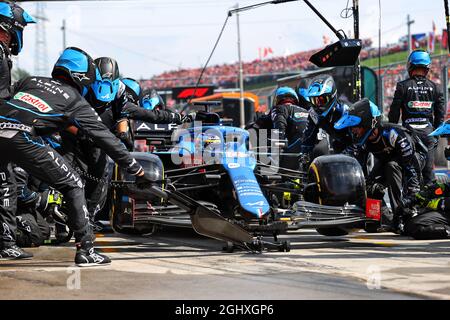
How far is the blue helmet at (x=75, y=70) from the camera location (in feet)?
21.7

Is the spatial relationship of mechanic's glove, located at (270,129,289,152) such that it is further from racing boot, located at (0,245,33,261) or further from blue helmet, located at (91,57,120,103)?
racing boot, located at (0,245,33,261)

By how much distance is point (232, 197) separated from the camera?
7586mm

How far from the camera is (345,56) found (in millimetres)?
11008

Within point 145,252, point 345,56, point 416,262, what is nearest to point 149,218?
point 145,252

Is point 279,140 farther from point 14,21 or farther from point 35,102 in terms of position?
point 35,102

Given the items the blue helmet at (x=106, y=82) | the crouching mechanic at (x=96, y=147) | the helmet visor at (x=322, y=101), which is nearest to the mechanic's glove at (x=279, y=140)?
the helmet visor at (x=322, y=101)

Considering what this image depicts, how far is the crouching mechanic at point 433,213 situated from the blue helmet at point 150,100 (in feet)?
15.5

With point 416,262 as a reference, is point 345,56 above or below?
above

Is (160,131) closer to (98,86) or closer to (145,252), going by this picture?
(98,86)

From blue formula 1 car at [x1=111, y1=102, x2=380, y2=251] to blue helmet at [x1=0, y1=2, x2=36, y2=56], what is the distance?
1576 millimetres

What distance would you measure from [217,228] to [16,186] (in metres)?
2.04

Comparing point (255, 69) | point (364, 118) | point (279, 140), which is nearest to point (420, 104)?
point (364, 118)

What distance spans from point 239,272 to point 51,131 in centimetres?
198
